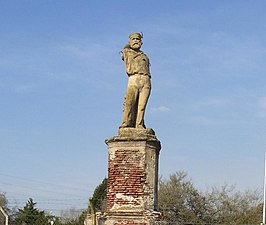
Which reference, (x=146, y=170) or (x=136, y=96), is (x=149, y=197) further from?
(x=136, y=96)

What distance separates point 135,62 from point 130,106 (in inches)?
38.2

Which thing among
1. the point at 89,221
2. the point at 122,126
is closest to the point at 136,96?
the point at 122,126

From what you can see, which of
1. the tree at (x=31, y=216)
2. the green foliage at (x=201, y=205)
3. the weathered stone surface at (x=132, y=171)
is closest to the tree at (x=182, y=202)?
the green foliage at (x=201, y=205)

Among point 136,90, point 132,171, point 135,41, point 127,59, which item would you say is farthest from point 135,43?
point 132,171

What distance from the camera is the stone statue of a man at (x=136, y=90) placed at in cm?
1170

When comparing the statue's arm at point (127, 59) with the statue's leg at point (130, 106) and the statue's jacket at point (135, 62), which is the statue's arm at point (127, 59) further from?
the statue's leg at point (130, 106)

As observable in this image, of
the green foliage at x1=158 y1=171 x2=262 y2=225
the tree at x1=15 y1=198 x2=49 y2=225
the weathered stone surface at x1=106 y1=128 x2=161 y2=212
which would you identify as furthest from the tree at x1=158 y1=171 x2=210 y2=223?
the weathered stone surface at x1=106 y1=128 x2=161 y2=212

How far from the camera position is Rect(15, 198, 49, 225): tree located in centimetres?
4844

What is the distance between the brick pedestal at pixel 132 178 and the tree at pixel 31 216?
37.1 meters

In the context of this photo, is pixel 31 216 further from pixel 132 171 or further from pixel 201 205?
pixel 132 171

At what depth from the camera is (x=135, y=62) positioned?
39.1 feet

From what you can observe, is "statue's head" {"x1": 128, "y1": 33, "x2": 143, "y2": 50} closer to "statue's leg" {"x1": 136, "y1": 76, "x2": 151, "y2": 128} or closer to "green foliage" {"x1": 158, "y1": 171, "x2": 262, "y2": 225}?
"statue's leg" {"x1": 136, "y1": 76, "x2": 151, "y2": 128}

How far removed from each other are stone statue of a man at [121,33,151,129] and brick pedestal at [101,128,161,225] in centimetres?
26

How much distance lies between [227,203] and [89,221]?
2815cm
